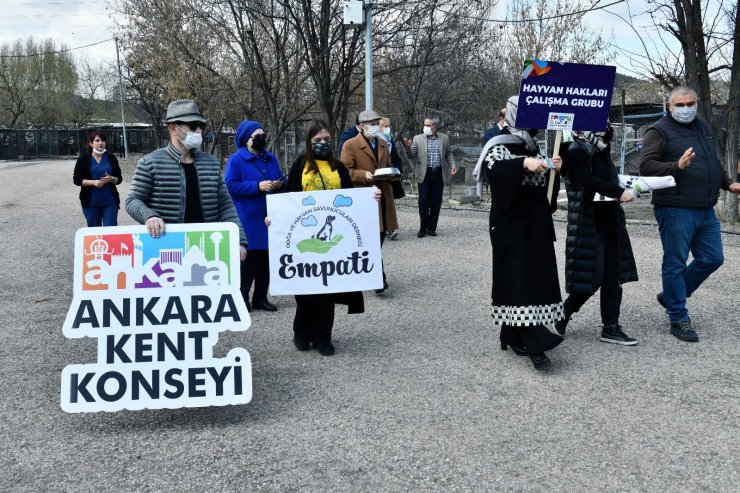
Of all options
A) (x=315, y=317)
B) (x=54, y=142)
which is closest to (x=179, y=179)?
(x=315, y=317)

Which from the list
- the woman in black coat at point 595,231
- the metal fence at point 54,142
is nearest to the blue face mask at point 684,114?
the woman in black coat at point 595,231

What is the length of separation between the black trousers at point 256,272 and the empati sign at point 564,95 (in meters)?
3.01

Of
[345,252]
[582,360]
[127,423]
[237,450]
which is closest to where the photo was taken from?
[237,450]

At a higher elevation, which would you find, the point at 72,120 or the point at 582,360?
the point at 72,120

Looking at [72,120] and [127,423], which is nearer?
[127,423]

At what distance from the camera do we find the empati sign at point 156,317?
4262mm

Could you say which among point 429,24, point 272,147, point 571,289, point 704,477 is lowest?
point 704,477

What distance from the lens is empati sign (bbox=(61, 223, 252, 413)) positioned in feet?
14.0

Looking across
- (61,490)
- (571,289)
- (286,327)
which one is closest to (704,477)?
(571,289)

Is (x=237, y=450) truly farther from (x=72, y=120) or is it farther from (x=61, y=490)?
(x=72, y=120)

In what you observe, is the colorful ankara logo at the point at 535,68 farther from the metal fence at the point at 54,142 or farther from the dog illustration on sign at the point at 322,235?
the metal fence at the point at 54,142

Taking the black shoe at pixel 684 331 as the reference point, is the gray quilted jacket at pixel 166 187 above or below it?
above

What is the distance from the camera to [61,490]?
11.5ft

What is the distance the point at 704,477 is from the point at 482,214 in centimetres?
1236
